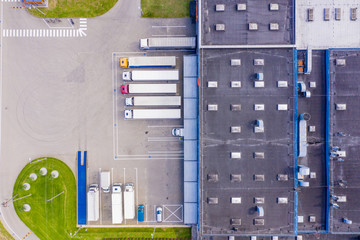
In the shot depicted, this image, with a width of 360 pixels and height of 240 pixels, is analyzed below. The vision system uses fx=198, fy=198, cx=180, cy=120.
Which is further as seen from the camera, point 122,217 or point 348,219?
point 122,217

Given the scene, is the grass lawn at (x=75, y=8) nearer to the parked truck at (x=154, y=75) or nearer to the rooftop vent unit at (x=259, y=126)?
the parked truck at (x=154, y=75)

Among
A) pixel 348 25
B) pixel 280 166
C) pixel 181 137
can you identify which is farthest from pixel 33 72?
pixel 348 25

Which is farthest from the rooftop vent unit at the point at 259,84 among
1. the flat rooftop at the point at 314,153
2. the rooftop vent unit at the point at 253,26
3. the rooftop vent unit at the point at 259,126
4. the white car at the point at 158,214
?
the white car at the point at 158,214

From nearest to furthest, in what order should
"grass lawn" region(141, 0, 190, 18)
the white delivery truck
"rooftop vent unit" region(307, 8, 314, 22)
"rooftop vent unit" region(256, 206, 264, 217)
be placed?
"rooftop vent unit" region(256, 206, 264, 217)
"rooftop vent unit" region(307, 8, 314, 22)
the white delivery truck
"grass lawn" region(141, 0, 190, 18)

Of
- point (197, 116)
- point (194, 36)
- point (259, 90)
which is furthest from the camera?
point (194, 36)

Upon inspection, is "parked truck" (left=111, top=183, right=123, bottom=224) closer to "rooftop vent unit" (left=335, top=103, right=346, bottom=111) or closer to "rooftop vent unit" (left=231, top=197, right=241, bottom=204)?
"rooftop vent unit" (left=231, top=197, right=241, bottom=204)

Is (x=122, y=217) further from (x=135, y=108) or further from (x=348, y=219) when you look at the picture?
(x=348, y=219)

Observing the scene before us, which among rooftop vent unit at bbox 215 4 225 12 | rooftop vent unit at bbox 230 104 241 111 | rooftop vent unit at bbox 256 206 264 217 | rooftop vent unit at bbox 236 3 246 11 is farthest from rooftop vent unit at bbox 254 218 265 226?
rooftop vent unit at bbox 215 4 225 12
